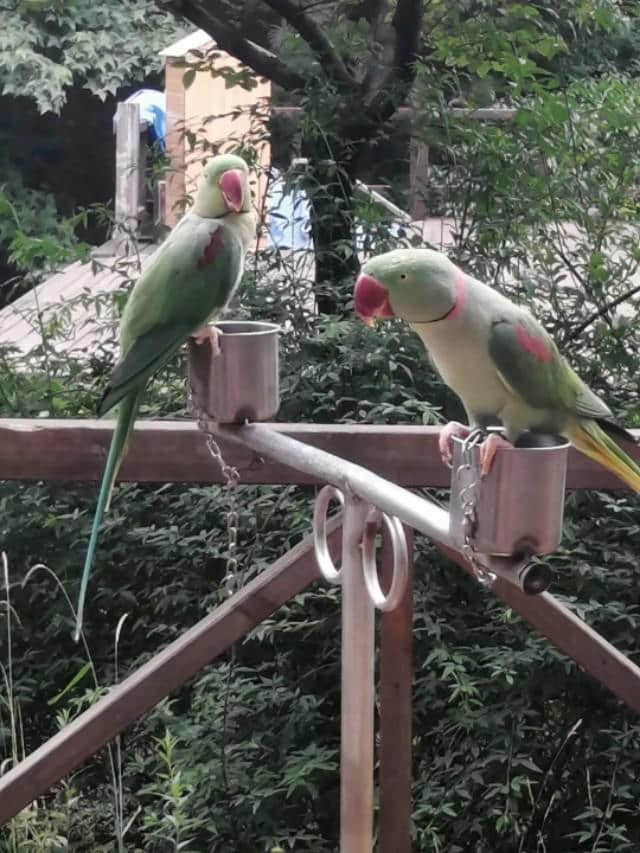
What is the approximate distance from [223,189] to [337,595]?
2.86 feet

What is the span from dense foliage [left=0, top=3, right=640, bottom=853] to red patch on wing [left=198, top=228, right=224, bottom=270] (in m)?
0.70

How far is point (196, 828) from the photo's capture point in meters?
1.76

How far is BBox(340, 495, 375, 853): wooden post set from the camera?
82 centimetres

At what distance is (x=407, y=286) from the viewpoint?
32.9 inches

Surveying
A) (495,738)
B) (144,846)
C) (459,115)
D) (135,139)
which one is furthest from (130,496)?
(135,139)

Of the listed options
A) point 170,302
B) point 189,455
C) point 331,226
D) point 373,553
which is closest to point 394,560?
point 373,553

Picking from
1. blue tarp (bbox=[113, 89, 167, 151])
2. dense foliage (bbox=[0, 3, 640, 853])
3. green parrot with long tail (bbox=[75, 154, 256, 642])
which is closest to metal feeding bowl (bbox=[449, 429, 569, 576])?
green parrot with long tail (bbox=[75, 154, 256, 642])

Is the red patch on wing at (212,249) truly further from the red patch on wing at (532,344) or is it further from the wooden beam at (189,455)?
the red patch on wing at (532,344)

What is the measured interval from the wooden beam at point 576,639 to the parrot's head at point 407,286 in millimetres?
525

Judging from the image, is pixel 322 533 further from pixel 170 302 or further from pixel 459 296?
pixel 170 302

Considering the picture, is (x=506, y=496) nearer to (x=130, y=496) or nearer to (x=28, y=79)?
(x=130, y=496)

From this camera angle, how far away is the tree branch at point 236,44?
2.35m

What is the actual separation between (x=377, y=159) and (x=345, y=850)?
1843 millimetres

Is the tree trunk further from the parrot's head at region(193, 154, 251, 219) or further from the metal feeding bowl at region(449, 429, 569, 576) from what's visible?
the metal feeding bowl at region(449, 429, 569, 576)
